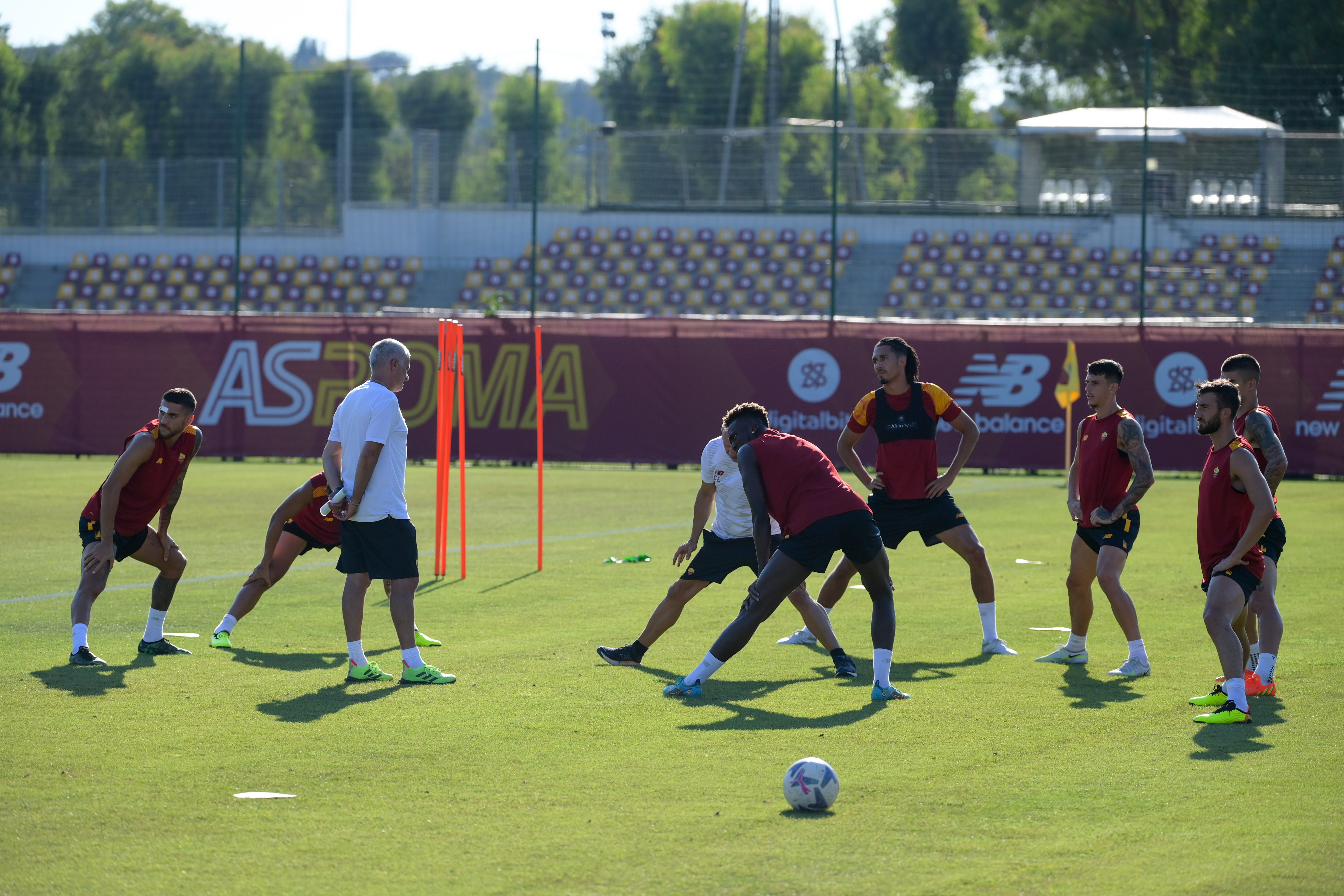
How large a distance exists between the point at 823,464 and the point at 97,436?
67.8ft

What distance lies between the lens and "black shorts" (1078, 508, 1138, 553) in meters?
9.05

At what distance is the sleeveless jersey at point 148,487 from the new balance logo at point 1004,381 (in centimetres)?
1751

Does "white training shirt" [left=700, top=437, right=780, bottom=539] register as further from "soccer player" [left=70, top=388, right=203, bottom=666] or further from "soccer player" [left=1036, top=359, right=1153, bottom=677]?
"soccer player" [left=70, top=388, right=203, bottom=666]

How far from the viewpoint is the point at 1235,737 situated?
7.29 meters

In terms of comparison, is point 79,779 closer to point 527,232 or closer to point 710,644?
point 710,644

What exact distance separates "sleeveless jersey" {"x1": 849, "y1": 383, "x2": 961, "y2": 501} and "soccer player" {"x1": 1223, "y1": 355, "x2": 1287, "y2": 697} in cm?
204

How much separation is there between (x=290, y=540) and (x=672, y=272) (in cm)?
3477

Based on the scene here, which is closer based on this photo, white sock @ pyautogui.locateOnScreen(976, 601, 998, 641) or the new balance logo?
white sock @ pyautogui.locateOnScreen(976, 601, 998, 641)

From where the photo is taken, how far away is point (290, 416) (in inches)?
1008

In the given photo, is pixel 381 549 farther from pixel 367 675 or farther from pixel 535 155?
pixel 535 155

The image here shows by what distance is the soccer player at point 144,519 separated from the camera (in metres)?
8.91

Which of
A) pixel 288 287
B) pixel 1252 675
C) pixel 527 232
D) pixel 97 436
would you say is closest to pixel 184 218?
pixel 288 287

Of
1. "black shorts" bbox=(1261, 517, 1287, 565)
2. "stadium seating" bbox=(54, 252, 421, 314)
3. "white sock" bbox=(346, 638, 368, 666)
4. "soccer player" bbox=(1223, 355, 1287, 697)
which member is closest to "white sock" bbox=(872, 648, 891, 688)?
"soccer player" bbox=(1223, 355, 1287, 697)

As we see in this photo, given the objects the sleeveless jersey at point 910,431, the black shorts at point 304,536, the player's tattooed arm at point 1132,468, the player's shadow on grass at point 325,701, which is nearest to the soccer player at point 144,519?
the black shorts at point 304,536
